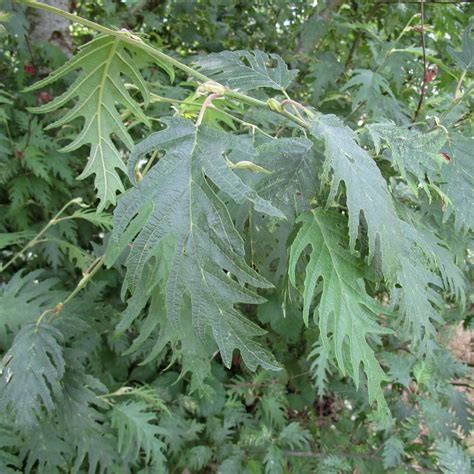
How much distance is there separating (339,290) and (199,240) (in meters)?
0.21

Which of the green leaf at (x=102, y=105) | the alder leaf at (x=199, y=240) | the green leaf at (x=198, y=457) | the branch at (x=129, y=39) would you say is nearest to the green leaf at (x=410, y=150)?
the branch at (x=129, y=39)

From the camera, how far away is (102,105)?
0.76 metres

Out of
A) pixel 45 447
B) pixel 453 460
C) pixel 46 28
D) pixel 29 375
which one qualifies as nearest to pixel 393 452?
pixel 453 460

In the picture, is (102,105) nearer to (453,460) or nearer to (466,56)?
(466,56)

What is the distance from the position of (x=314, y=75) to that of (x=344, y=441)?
1362 mm

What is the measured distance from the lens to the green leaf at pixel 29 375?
0.97 m

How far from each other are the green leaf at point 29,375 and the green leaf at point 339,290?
2.07 ft

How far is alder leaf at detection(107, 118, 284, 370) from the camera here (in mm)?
572

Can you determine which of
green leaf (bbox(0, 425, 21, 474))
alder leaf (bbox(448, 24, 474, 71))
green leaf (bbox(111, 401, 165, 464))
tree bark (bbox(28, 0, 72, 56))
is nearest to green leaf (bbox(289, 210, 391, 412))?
alder leaf (bbox(448, 24, 474, 71))

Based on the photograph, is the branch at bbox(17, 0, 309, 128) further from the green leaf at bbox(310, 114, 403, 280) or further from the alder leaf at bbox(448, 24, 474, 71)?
the alder leaf at bbox(448, 24, 474, 71)

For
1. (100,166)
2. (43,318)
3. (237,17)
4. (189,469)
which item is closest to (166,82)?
(237,17)

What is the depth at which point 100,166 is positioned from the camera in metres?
0.76

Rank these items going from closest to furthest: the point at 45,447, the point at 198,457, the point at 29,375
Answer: the point at 29,375, the point at 45,447, the point at 198,457

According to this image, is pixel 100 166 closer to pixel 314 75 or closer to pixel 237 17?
pixel 314 75
